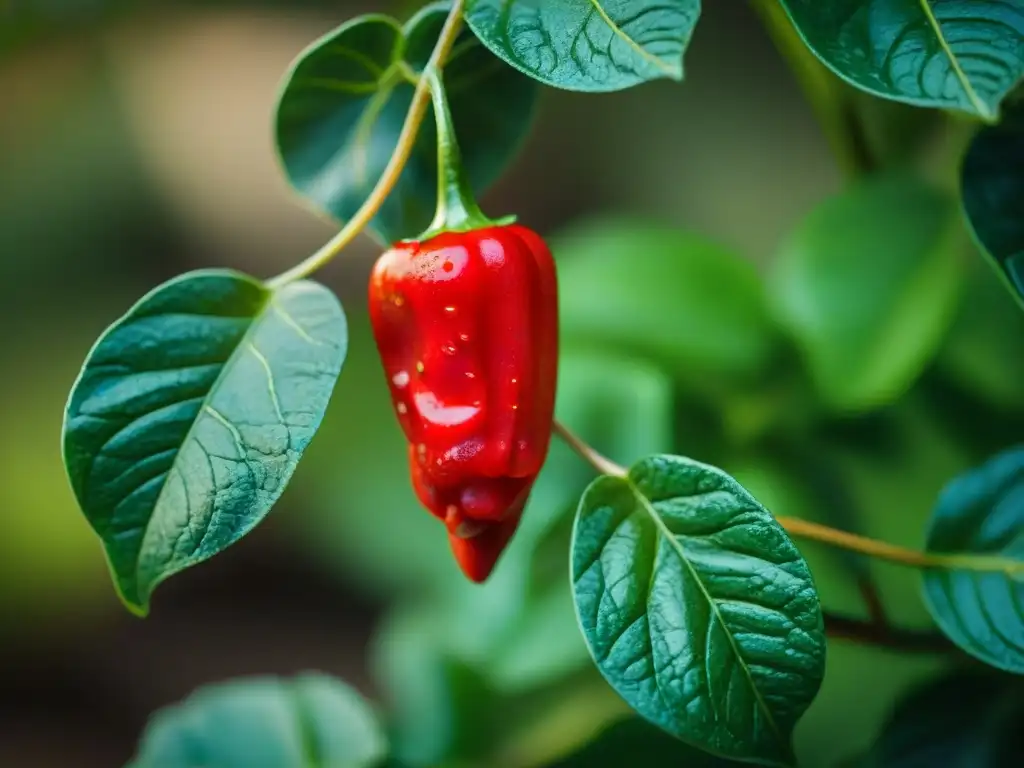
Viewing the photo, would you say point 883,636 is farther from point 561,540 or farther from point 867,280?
point 867,280

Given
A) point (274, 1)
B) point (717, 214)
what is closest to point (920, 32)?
point (717, 214)

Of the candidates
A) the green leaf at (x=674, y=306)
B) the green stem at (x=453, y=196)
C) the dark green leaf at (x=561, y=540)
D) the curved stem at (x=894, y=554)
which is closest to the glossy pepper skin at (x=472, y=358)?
the green stem at (x=453, y=196)

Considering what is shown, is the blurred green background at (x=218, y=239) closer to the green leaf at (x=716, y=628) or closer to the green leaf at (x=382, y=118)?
the green leaf at (x=382, y=118)

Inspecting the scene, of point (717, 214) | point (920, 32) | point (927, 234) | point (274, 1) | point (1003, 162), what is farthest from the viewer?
point (274, 1)

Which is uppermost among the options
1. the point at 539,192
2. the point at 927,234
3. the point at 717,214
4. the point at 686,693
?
the point at 686,693

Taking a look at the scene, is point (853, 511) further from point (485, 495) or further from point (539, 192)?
point (539, 192)

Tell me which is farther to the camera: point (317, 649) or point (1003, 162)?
point (317, 649)
